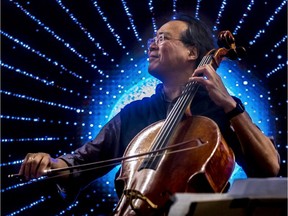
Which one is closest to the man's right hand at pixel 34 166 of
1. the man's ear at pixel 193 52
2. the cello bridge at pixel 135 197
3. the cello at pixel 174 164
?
the cello at pixel 174 164

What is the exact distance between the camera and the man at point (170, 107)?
145 cm

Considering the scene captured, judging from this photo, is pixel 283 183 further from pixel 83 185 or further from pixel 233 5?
pixel 233 5

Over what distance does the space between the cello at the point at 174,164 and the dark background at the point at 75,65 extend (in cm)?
65

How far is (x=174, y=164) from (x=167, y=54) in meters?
0.66

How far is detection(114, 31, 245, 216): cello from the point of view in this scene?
1141 millimetres

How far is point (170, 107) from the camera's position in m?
1.71

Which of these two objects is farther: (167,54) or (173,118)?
(167,54)

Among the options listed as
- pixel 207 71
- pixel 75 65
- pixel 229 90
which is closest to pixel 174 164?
pixel 207 71

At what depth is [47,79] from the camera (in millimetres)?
1966

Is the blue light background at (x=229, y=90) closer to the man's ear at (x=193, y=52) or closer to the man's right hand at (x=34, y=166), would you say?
the man's ear at (x=193, y=52)

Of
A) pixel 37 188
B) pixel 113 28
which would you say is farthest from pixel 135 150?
pixel 113 28

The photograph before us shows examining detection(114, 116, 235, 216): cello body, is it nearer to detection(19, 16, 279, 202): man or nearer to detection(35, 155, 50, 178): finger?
detection(19, 16, 279, 202): man

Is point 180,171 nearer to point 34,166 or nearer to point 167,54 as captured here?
point 34,166

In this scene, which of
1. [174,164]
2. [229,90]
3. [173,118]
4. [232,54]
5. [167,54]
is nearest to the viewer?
[174,164]
